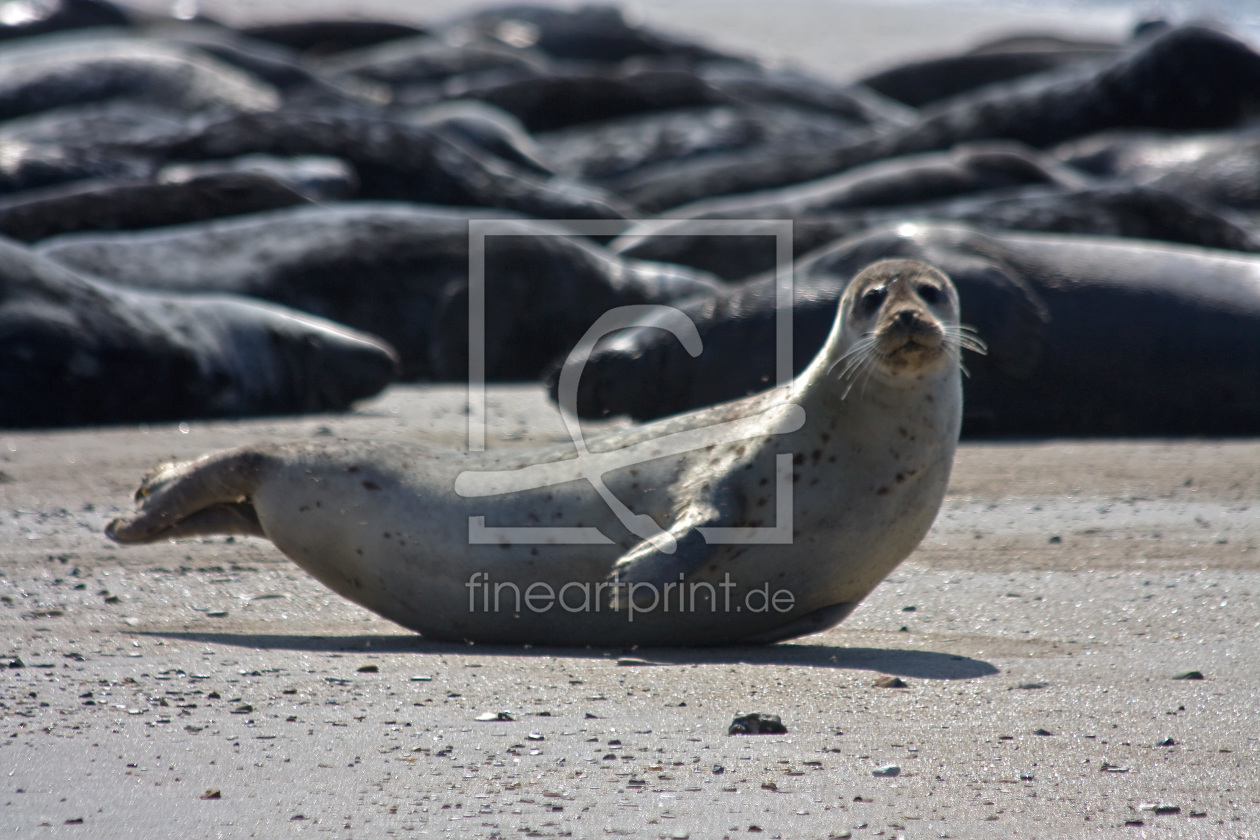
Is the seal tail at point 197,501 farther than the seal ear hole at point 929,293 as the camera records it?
Yes

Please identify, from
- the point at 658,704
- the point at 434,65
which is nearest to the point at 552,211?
the point at 658,704

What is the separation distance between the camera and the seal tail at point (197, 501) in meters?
3.80

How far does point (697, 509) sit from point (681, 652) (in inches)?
13.8

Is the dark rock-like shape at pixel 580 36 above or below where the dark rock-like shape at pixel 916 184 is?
above

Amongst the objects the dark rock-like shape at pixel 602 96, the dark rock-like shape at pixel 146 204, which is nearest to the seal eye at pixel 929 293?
the dark rock-like shape at pixel 146 204

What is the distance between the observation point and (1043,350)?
689 centimetres

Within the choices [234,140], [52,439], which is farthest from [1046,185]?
[52,439]

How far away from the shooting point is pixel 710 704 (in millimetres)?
2832

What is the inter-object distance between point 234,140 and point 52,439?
574 cm

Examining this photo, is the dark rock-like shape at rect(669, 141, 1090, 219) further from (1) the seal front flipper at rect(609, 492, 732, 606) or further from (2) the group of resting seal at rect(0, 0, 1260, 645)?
(1) the seal front flipper at rect(609, 492, 732, 606)

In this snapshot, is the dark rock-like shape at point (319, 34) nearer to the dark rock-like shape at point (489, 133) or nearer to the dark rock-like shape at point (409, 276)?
the dark rock-like shape at point (489, 133)

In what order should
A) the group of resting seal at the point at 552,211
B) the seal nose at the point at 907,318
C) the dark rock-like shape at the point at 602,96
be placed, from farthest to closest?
the dark rock-like shape at the point at 602,96 → the group of resting seal at the point at 552,211 → the seal nose at the point at 907,318

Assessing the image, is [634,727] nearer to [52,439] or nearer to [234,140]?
[52,439]

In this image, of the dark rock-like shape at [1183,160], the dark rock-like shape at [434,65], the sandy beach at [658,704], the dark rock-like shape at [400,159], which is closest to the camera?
the sandy beach at [658,704]
